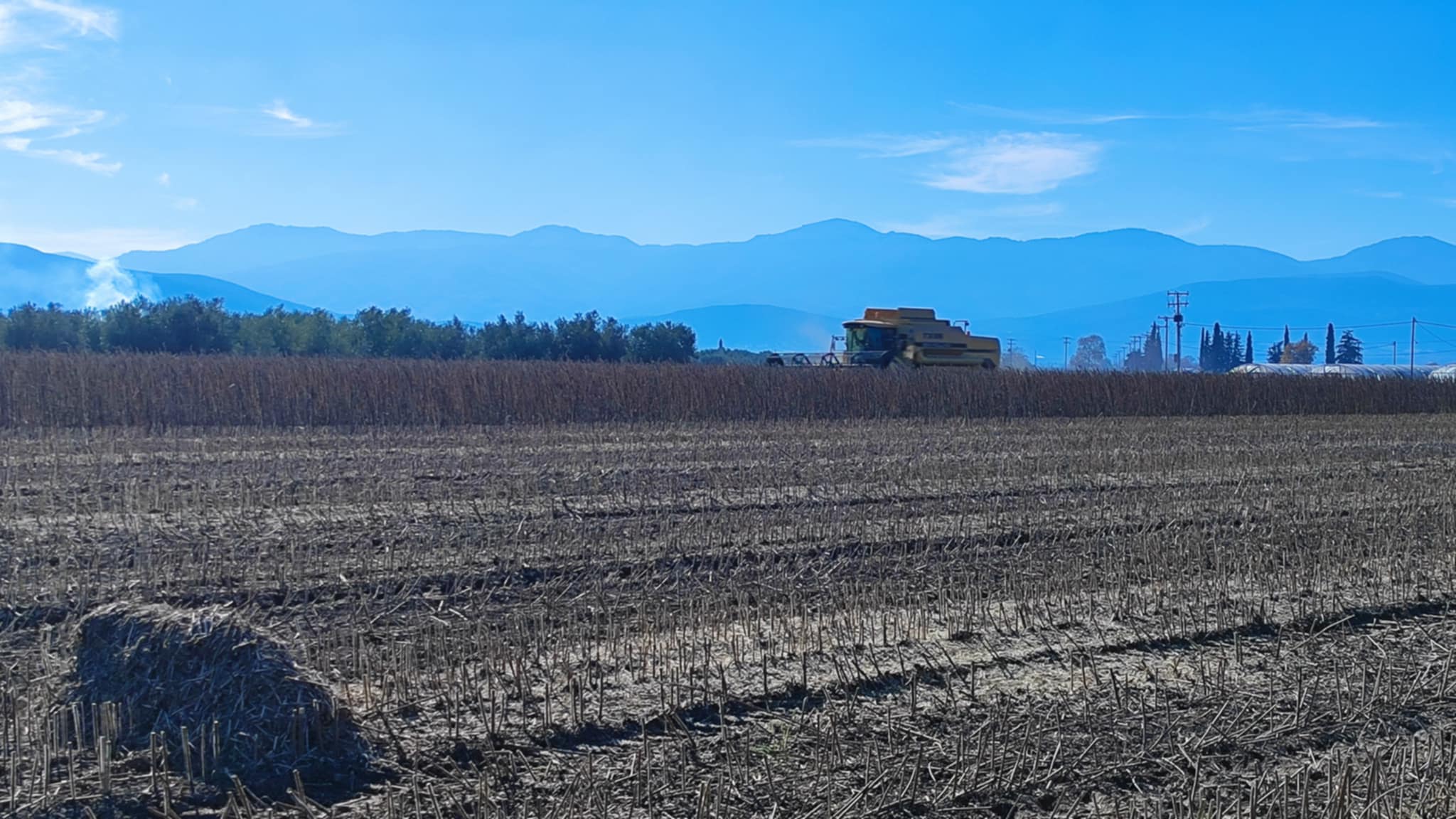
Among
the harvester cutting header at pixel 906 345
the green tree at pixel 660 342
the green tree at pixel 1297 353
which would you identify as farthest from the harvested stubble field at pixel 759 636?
the green tree at pixel 1297 353

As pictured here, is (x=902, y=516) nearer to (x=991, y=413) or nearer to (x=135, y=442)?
(x=135, y=442)

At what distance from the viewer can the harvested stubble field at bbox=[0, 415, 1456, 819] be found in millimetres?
4820

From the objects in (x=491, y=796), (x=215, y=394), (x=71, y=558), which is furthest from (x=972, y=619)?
(x=215, y=394)

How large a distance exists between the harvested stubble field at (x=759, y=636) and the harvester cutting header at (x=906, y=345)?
21.3 metres

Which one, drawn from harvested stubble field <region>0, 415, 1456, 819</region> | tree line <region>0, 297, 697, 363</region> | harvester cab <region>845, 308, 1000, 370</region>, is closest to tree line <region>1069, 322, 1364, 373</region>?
tree line <region>0, 297, 697, 363</region>

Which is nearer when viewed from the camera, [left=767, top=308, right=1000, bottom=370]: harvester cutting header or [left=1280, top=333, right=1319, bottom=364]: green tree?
[left=767, top=308, right=1000, bottom=370]: harvester cutting header

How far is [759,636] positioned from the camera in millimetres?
6867

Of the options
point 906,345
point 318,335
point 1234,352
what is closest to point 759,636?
point 906,345

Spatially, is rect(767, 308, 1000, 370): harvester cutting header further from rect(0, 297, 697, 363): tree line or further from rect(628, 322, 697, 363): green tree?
rect(628, 322, 697, 363): green tree

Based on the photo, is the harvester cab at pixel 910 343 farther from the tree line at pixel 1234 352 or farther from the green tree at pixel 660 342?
the tree line at pixel 1234 352

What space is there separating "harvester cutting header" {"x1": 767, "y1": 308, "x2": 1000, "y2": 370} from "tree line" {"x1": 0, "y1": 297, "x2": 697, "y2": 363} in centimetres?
682

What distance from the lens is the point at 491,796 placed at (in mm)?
4707

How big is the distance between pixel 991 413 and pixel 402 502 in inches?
758

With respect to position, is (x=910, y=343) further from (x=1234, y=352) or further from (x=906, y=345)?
(x=1234, y=352)
